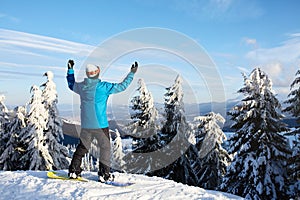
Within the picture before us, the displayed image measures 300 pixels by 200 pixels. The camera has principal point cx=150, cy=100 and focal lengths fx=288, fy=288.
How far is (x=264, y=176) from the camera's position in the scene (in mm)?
16422

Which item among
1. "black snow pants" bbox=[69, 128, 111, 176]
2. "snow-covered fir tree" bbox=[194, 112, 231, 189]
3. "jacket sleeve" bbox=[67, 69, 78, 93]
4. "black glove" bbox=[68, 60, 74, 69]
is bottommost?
"snow-covered fir tree" bbox=[194, 112, 231, 189]

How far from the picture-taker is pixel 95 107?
24.6ft

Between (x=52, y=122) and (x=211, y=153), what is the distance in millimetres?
14677

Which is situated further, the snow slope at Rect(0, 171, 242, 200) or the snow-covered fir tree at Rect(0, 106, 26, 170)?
the snow-covered fir tree at Rect(0, 106, 26, 170)

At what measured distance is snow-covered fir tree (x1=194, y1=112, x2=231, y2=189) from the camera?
88.6 feet

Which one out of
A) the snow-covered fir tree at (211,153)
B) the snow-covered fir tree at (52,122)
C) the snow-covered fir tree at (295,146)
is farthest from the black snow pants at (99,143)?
the snow-covered fir tree at (211,153)

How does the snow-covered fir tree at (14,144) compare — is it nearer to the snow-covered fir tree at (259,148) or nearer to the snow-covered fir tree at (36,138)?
the snow-covered fir tree at (36,138)

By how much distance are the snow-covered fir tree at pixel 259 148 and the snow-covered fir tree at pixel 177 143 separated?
183 inches

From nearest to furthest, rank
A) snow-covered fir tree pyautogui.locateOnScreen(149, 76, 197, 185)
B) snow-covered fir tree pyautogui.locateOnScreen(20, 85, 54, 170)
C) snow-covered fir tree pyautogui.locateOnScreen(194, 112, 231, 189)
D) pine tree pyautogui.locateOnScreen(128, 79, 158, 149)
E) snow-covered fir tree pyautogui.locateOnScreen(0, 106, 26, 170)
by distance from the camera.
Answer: snow-covered fir tree pyautogui.locateOnScreen(20, 85, 54, 170) < snow-covered fir tree pyautogui.locateOnScreen(149, 76, 197, 185) < pine tree pyautogui.locateOnScreen(128, 79, 158, 149) < snow-covered fir tree pyautogui.locateOnScreen(0, 106, 26, 170) < snow-covered fir tree pyautogui.locateOnScreen(194, 112, 231, 189)

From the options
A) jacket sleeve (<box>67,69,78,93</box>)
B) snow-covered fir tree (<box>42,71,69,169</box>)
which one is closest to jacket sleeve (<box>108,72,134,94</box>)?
jacket sleeve (<box>67,69,78,93</box>)

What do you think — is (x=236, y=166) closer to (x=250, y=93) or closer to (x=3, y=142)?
(x=250, y=93)

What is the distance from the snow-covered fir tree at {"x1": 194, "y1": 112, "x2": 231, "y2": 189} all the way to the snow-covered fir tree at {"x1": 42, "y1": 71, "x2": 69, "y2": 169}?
1253cm

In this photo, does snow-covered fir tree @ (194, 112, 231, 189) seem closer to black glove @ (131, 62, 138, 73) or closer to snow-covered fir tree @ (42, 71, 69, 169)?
snow-covered fir tree @ (42, 71, 69, 169)

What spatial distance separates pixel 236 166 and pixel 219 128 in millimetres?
10511
